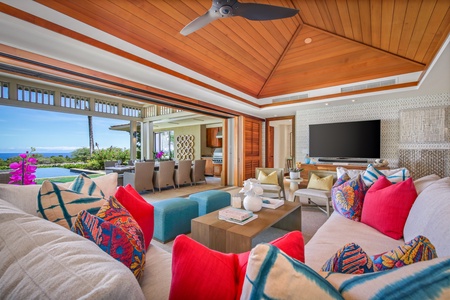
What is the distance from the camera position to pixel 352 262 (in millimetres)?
622

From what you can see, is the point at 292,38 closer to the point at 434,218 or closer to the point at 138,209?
the point at 434,218

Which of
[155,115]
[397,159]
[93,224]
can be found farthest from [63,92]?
[397,159]

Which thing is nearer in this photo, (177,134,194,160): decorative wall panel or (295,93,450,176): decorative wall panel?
(295,93,450,176): decorative wall panel

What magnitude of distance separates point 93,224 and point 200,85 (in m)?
3.79

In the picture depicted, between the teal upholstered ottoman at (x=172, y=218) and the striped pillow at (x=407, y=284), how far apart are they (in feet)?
7.68

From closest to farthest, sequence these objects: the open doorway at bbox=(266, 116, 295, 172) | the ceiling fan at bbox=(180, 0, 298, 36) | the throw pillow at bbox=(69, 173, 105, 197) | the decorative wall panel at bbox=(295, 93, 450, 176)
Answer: the throw pillow at bbox=(69, 173, 105, 197), the ceiling fan at bbox=(180, 0, 298, 36), the decorative wall panel at bbox=(295, 93, 450, 176), the open doorway at bbox=(266, 116, 295, 172)

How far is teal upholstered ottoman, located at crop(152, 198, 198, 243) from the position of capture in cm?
254

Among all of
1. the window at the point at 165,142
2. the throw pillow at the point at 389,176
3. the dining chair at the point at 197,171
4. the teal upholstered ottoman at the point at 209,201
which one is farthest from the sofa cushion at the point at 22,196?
the window at the point at 165,142

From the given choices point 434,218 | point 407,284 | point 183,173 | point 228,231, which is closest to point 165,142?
point 183,173

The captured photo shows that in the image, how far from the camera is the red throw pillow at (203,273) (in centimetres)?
65

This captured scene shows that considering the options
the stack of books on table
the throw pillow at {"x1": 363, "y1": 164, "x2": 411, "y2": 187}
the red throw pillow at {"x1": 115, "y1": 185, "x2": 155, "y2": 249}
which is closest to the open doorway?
the throw pillow at {"x1": 363, "y1": 164, "x2": 411, "y2": 187}

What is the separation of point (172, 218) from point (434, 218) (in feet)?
7.85

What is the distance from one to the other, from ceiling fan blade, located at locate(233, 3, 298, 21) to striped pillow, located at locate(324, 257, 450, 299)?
2.33m

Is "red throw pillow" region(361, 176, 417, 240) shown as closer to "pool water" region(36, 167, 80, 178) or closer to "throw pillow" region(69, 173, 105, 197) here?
"throw pillow" region(69, 173, 105, 197)
